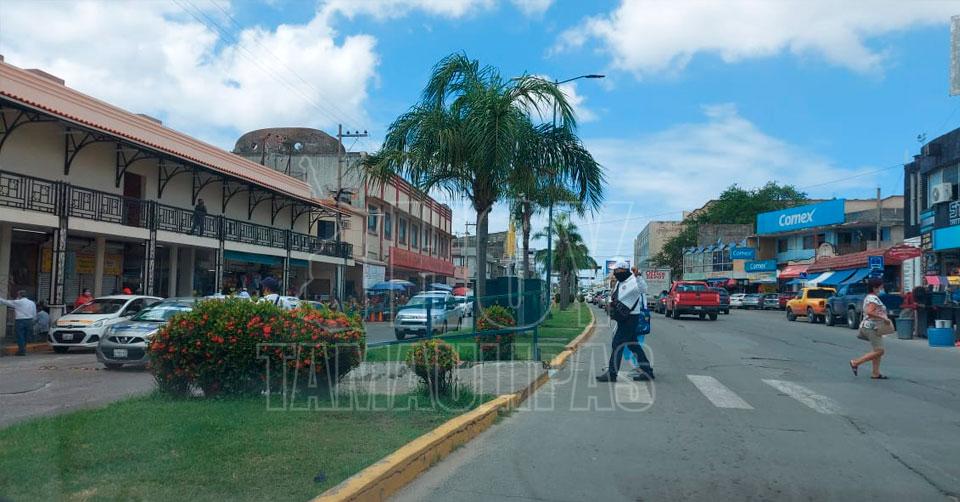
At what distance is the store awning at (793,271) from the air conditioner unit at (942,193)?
2419cm

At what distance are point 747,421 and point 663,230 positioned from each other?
11420 cm

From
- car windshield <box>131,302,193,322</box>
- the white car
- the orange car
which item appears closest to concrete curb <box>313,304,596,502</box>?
car windshield <box>131,302,193,322</box>

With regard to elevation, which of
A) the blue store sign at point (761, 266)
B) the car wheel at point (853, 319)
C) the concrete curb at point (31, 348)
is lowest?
the concrete curb at point (31, 348)

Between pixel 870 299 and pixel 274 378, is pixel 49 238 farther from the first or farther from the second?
pixel 870 299

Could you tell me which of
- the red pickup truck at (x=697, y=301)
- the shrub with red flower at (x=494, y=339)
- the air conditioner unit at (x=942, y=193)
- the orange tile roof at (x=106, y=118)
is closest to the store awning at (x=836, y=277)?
the air conditioner unit at (x=942, y=193)

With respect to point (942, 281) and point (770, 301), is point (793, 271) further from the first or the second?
point (942, 281)

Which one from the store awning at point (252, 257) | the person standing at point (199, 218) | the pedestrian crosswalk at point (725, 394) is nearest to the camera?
the pedestrian crosswalk at point (725, 394)

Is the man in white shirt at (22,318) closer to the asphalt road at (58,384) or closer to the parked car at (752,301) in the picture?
the asphalt road at (58,384)

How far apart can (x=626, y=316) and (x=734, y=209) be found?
85.7 meters

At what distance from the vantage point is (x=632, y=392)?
10.8 meters

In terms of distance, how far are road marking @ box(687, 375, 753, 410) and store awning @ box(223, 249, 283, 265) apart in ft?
69.7

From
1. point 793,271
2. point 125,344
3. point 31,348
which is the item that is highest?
point 793,271

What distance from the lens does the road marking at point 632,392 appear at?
1012cm

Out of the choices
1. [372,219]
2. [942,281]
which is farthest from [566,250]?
[942,281]
